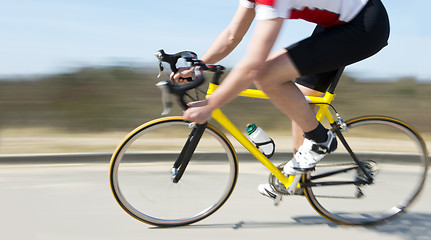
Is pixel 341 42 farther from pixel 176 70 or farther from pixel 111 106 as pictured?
pixel 111 106

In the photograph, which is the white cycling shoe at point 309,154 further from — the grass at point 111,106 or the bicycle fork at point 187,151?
the grass at point 111,106

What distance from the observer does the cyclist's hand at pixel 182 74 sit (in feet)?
10.0

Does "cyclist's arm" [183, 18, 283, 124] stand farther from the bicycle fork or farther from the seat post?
the seat post

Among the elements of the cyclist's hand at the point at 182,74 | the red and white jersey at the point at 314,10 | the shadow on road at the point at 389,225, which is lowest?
the shadow on road at the point at 389,225

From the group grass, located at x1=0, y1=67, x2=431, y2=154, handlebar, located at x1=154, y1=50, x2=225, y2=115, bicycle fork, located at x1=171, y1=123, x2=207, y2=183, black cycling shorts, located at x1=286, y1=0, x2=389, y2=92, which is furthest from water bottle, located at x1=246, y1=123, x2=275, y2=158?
grass, located at x1=0, y1=67, x2=431, y2=154

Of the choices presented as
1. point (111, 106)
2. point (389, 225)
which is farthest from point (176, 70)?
point (111, 106)

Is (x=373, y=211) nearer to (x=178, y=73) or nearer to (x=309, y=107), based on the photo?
(x=309, y=107)

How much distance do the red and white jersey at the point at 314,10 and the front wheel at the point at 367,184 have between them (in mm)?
869

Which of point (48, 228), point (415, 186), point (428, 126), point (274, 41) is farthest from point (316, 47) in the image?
point (428, 126)

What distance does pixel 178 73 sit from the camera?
10.0ft

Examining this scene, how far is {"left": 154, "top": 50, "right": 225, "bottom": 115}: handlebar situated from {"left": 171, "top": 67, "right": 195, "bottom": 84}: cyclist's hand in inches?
1.1

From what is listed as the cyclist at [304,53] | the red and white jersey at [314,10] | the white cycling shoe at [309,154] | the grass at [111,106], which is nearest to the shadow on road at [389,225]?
the white cycling shoe at [309,154]

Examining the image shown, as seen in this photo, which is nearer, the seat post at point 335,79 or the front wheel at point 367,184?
the seat post at point 335,79

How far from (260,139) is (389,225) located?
4.11 ft
